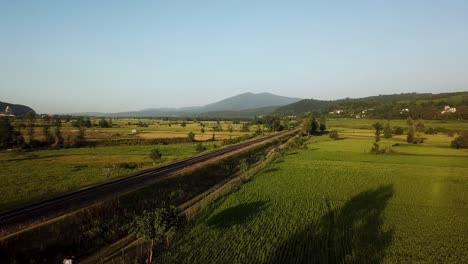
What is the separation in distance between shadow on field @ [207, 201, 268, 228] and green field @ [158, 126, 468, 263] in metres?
0.07

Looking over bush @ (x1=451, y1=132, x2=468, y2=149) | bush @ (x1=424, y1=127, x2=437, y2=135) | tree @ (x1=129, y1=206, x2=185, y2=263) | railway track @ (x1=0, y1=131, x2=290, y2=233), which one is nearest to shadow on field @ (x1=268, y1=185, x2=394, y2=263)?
tree @ (x1=129, y1=206, x2=185, y2=263)

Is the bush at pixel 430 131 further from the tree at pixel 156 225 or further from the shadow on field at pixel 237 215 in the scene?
the tree at pixel 156 225

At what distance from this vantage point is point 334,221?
23.0 meters

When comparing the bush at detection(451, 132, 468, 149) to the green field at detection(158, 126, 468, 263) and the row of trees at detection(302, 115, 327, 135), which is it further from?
the row of trees at detection(302, 115, 327, 135)

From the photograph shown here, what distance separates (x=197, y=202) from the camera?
2927cm

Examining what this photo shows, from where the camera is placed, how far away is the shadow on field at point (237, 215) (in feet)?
72.3

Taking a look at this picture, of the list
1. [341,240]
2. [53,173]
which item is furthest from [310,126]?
[341,240]

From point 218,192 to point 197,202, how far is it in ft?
11.8

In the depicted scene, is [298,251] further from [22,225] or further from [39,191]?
[39,191]

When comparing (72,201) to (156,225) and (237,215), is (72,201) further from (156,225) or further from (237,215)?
(237,215)

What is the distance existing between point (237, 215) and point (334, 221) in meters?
6.47

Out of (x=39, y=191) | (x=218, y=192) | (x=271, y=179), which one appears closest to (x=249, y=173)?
(x=271, y=179)

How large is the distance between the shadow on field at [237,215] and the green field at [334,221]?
0.21ft

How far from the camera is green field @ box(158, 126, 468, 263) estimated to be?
17312 mm
